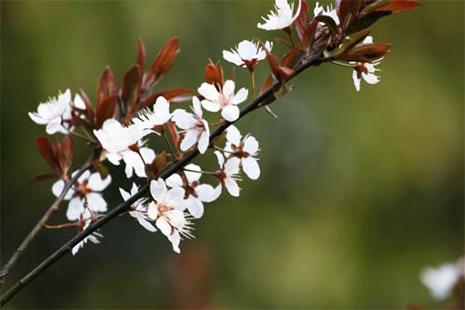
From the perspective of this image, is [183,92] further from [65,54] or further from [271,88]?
[65,54]

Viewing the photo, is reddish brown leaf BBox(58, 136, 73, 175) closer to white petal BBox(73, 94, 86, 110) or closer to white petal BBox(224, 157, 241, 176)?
white petal BBox(73, 94, 86, 110)

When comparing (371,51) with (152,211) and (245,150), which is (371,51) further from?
(152,211)

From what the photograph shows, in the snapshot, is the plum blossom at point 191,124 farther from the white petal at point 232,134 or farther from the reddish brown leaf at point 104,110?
the reddish brown leaf at point 104,110

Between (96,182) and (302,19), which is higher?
(302,19)

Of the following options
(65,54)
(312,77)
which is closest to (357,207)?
(312,77)

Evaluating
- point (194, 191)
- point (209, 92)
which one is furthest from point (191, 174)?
point (209, 92)
